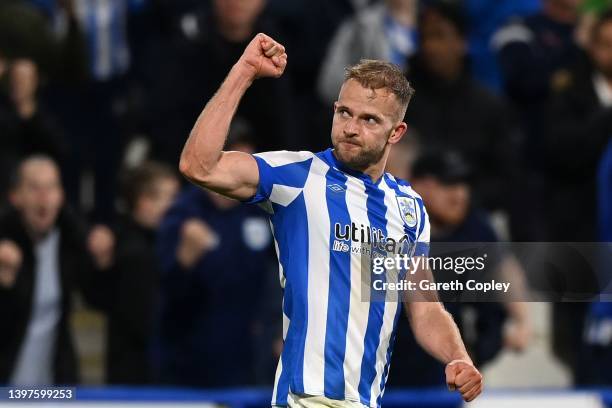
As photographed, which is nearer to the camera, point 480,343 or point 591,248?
point 591,248

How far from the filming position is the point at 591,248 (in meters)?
5.49

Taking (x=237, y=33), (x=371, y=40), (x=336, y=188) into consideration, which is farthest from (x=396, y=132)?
(x=371, y=40)

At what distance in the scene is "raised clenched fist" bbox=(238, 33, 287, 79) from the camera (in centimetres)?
464

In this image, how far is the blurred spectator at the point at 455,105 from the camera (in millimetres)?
9031

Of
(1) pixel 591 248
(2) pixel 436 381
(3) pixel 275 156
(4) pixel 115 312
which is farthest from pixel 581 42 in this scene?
(3) pixel 275 156

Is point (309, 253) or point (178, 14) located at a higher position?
point (178, 14)

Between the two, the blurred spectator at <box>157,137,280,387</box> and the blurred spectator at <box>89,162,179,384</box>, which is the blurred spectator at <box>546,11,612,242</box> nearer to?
the blurred spectator at <box>157,137,280,387</box>

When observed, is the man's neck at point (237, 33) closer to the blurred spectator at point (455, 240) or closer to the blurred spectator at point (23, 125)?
the blurred spectator at point (23, 125)

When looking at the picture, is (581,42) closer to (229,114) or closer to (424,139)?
(424,139)

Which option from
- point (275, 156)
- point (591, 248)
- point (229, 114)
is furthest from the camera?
point (591, 248)

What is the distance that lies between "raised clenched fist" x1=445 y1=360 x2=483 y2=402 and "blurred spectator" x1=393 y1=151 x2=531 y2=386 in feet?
8.33

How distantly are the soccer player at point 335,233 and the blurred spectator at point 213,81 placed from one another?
4020mm

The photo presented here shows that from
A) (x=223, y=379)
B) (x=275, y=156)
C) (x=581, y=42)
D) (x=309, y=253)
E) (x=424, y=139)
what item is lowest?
(x=223, y=379)

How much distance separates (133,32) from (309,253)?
5.18m
